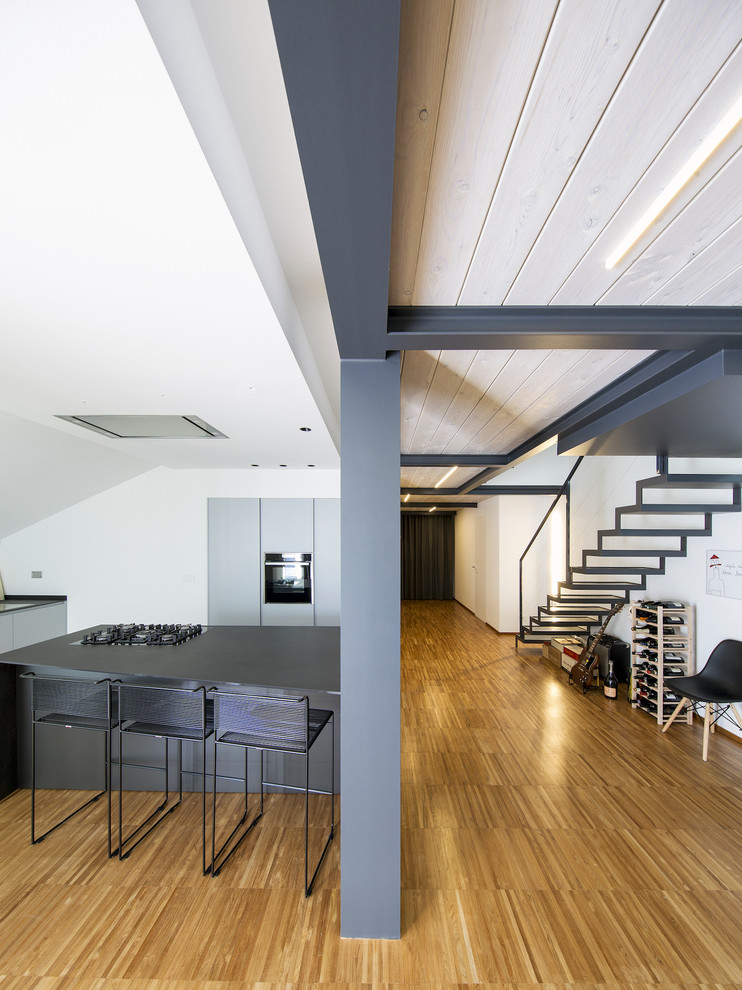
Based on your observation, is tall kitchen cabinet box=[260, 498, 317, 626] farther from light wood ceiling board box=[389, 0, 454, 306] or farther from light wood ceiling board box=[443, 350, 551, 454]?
light wood ceiling board box=[389, 0, 454, 306]

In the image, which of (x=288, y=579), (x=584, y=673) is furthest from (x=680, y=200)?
(x=584, y=673)

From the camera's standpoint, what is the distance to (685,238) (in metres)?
1.34

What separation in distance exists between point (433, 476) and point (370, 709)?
450cm

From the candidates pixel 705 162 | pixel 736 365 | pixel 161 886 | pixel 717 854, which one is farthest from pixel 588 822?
pixel 705 162

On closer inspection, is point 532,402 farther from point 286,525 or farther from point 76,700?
point 286,525

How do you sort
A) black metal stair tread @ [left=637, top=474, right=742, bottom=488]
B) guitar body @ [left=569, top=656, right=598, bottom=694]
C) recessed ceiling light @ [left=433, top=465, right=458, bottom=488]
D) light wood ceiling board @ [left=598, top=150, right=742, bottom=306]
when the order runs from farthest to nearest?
recessed ceiling light @ [left=433, top=465, right=458, bottom=488]
guitar body @ [left=569, top=656, right=598, bottom=694]
black metal stair tread @ [left=637, top=474, right=742, bottom=488]
light wood ceiling board @ [left=598, top=150, right=742, bottom=306]

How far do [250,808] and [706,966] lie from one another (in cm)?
229

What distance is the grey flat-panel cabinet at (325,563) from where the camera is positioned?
18.4 feet

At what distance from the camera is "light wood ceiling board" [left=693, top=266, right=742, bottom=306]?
156 centimetres

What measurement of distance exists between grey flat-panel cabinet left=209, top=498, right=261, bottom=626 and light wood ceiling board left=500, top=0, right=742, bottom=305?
477 centimetres

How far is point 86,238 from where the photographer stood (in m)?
1.26

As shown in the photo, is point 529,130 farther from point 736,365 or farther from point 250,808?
point 250,808

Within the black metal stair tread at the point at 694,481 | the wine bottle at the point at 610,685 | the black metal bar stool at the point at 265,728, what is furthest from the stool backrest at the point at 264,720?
the wine bottle at the point at 610,685

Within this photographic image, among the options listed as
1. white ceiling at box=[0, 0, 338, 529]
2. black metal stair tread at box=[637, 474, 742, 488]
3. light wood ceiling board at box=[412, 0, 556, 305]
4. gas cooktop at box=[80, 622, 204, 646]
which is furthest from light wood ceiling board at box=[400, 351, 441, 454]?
gas cooktop at box=[80, 622, 204, 646]
